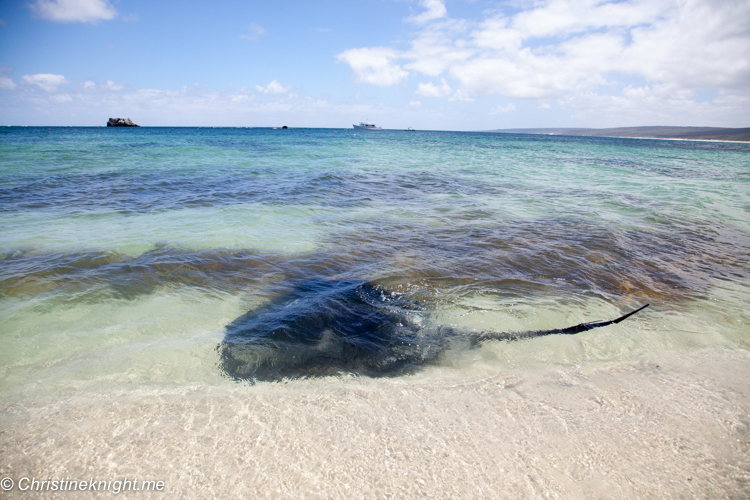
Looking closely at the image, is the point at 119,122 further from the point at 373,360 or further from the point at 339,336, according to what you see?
the point at 373,360

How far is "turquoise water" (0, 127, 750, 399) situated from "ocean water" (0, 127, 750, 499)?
4 cm

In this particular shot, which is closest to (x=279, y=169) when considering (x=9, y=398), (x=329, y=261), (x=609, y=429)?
(x=329, y=261)

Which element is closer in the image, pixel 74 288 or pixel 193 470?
pixel 193 470

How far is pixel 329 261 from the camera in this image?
5566mm

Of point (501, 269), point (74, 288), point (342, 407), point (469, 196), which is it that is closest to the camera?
point (342, 407)

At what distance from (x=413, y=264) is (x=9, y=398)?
4.61 meters

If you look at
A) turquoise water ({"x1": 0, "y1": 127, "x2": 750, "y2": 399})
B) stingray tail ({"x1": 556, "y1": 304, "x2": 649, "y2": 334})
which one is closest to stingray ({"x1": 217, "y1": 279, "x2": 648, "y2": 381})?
stingray tail ({"x1": 556, "y1": 304, "x2": 649, "y2": 334})

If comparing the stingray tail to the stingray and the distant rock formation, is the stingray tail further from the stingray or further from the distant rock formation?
the distant rock formation

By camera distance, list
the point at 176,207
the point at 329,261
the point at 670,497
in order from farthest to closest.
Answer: the point at 176,207, the point at 329,261, the point at 670,497

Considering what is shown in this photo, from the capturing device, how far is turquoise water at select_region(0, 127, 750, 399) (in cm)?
335

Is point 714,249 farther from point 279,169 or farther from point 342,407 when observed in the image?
point 279,169

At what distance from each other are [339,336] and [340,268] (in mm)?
1890

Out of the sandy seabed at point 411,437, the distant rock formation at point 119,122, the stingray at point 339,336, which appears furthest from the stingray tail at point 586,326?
the distant rock formation at point 119,122

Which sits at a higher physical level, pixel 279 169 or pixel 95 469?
pixel 279 169
